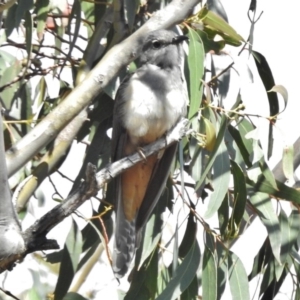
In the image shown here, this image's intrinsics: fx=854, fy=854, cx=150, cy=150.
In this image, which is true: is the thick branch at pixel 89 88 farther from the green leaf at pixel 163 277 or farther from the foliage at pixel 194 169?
the green leaf at pixel 163 277

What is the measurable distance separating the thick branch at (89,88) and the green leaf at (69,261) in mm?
594

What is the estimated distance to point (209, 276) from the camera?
3475mm

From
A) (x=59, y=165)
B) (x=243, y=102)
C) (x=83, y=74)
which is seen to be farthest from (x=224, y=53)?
(x=59, y=165)

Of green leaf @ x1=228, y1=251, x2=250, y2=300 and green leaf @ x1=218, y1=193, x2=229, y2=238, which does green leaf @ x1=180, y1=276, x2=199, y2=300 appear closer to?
green leaf @ x1=228, y1=251, x2=250, y2=300

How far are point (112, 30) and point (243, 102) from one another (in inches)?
29.2

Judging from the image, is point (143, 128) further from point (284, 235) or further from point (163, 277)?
point (284, 235)

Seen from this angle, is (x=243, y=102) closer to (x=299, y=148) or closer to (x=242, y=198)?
(x=242, y=198)

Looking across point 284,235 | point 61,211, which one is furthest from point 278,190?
point 61,211

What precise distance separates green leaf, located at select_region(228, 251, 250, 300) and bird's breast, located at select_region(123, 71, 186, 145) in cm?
65

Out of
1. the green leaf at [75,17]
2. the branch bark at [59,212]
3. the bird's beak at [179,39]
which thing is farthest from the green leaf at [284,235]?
the green leaf at [75,17]

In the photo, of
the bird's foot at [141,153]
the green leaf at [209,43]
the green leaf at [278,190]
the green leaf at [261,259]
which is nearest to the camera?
the bird's foot at [141,153]

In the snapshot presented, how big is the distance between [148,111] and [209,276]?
820mm

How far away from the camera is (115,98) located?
390 centimetres

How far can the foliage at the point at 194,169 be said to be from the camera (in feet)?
11.6
